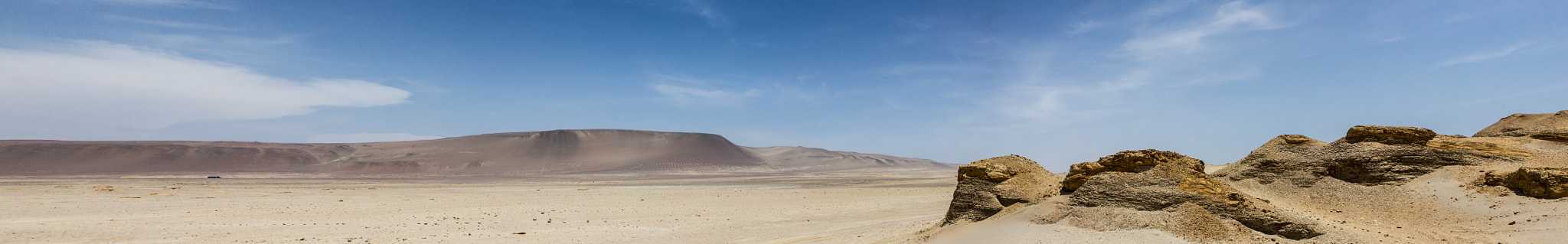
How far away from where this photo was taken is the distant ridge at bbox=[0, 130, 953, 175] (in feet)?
290

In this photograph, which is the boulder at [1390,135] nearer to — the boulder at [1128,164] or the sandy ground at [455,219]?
the boulder at [1128,164]

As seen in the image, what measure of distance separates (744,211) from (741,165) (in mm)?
104480

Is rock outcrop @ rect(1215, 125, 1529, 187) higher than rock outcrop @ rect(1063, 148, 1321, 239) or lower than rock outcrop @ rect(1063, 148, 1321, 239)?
higher

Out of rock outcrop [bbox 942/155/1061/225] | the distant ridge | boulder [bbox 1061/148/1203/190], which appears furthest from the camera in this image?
the distant ridge

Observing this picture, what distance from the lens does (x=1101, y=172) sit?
8.34 m

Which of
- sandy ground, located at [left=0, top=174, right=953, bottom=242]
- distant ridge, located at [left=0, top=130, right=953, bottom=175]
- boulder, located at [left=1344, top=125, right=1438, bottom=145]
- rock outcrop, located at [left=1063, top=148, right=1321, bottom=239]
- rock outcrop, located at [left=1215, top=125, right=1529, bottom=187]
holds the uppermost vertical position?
distant ridge, located at [left=0, top=130, right=953, bottom=175]

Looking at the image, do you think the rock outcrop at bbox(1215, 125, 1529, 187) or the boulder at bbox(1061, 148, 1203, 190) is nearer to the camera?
the boulder at bbox(1061, 148, 1203, 190)

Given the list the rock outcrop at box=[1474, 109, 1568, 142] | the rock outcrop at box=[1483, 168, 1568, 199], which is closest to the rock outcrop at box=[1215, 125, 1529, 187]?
the rock outcrop at box=[1483, 168, 1568, 199]

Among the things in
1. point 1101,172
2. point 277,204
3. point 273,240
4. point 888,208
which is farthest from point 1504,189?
point 277,204

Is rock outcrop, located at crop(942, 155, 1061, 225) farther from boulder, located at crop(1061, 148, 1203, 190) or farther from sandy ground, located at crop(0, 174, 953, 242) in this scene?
sandy ground, located at crop(0, 174, 953, 242)

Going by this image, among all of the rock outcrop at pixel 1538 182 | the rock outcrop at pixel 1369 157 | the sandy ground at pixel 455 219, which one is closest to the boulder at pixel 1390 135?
the rock outcrop at pixel 1369 157

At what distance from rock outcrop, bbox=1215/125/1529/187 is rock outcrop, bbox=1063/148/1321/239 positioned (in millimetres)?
2066

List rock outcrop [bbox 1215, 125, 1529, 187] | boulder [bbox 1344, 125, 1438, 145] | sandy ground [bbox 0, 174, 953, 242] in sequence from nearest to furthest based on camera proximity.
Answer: rock outcrop [bbox 1215, 125, 1529, 187] → boulder [bbox 1344, 125, 1438, 145] → sandy ground [bbox 0, 174, 953, 242]

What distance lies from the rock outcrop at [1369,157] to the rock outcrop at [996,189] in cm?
272
